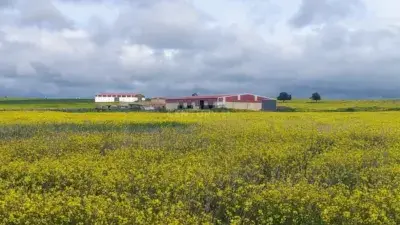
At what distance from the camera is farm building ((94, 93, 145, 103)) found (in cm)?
14000

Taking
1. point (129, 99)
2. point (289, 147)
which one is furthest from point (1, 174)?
point (129, 99)

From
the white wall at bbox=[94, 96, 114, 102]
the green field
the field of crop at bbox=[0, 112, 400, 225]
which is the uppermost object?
the white wall at bbox=[94, 96, 114, 102]

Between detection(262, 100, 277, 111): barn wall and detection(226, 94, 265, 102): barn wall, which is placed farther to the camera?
detection(226, 94, 265, 102): barn wall

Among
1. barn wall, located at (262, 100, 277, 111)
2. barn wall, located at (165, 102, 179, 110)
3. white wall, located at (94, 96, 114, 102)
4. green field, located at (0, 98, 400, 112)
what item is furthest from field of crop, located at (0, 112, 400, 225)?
white wall, located at (94, 96, 114, 102)

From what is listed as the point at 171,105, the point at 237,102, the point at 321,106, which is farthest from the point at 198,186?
the point at 171,105

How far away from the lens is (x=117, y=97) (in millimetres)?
140250

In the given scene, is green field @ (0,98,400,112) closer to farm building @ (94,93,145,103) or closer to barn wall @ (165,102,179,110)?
barn wall @ (165,102,179,110)

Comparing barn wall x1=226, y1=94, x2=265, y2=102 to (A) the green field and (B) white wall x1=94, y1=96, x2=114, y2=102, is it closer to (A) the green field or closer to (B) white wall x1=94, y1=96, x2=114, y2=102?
(A) the green field

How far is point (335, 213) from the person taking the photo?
31.1 ft

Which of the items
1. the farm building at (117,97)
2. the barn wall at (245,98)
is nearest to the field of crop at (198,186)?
the barn wall at (245,98)

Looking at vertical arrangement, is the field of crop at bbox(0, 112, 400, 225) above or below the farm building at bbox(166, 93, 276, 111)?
below

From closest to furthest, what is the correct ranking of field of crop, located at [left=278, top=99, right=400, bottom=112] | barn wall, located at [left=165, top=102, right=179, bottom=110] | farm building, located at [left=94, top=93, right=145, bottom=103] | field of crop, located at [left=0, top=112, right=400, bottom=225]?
field of crop, located at [left=0, top=112, right=400, bottom=225], field of crop, located at [left=278, top=99, right=400, bottom=112], barn wall, located at [left=165, top=102, right=179, bottom=110], farm building, located at [left=94, top=93, right=145, bottom=103]

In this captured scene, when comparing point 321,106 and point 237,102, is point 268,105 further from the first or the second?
point 321,106

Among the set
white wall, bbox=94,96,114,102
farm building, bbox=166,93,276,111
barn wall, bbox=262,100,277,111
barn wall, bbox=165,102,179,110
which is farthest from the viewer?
white wall, bbox=94,96,114,102
